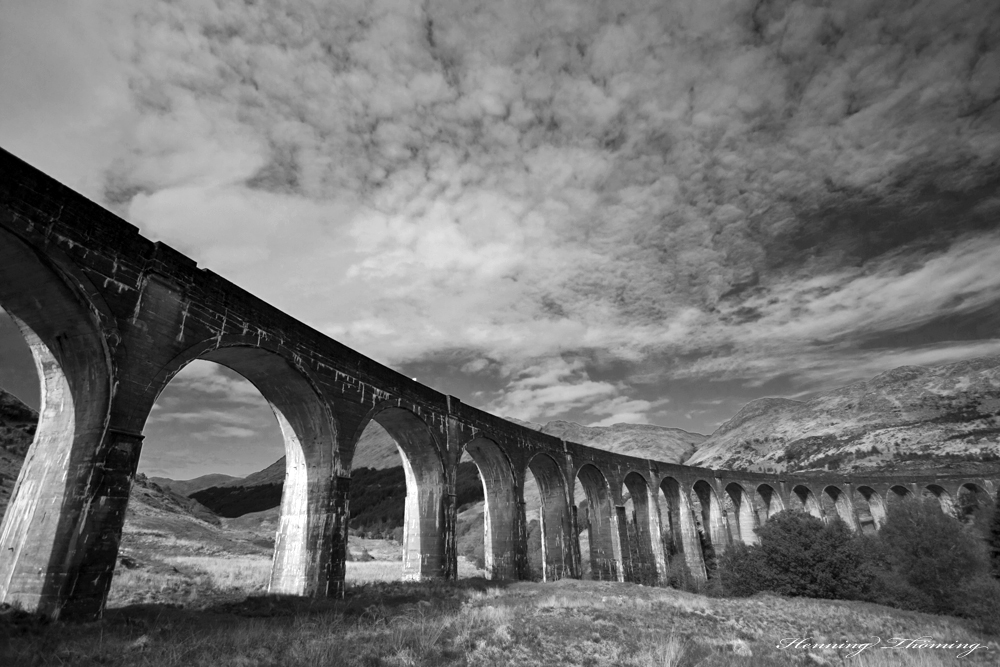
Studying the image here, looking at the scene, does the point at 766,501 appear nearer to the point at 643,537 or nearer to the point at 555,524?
the point at 643,537

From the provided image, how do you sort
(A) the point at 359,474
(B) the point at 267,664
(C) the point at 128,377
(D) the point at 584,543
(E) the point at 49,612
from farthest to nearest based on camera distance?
1. (A) the point at 359,474
2. (D) the point at 584,543
3. (C) the point at 128,377
4. (E) the point at 49,612
5. (B) the point at 267,664

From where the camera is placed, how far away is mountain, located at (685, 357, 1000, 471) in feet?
269

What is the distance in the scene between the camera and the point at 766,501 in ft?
168

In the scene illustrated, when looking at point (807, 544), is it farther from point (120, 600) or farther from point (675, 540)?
point (120, 600)

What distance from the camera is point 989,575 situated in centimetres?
3300

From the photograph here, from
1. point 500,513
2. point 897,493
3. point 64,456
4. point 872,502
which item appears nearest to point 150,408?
point 64,456

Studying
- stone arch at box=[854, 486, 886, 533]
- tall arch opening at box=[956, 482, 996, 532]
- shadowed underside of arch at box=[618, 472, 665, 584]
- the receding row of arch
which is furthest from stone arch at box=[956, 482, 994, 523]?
the receding row of arch

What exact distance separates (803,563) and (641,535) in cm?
1062

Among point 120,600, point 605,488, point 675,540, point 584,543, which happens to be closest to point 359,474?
point 584,543

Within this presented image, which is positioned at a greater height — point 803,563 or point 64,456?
point 64,456

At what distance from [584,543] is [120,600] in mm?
54300

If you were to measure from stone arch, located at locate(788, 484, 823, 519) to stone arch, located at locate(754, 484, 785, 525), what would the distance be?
7.42ft

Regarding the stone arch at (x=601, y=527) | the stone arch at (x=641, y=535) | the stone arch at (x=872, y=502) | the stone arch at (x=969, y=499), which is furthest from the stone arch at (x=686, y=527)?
the stone arch at (x=969, y=499)

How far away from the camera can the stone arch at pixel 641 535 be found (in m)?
33.8
